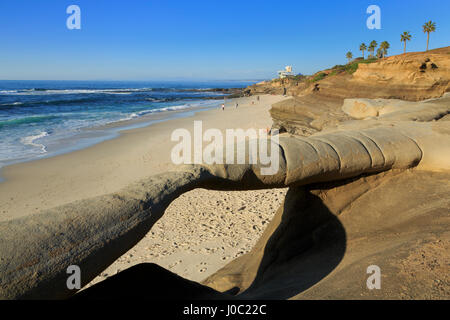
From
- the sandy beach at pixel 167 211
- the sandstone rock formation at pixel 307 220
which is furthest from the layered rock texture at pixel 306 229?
the sandy beach at pixel 167 211

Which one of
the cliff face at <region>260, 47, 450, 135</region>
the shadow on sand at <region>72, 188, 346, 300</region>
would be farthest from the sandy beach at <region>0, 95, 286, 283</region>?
the cliff face at <region>260, 47, 450, 135</region>

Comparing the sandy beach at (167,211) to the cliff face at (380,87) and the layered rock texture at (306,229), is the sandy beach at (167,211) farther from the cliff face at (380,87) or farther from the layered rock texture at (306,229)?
the cliff face at (380,87)

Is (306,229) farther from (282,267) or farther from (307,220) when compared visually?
(282,267)

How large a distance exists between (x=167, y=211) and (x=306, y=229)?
4.97m

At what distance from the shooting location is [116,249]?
5.13ft

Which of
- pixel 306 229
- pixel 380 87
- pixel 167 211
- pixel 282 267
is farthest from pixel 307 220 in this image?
pixel 380 87

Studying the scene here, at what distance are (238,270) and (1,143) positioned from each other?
17.1m

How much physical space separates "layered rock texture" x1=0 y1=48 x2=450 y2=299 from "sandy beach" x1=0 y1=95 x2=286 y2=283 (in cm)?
165

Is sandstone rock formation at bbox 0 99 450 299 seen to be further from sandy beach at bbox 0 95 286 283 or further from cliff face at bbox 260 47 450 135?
cliff face at bbox 260 47 450 135

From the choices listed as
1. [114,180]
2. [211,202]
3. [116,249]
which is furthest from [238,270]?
[114,180]

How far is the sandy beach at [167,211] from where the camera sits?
18.2 feet

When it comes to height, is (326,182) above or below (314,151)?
below
